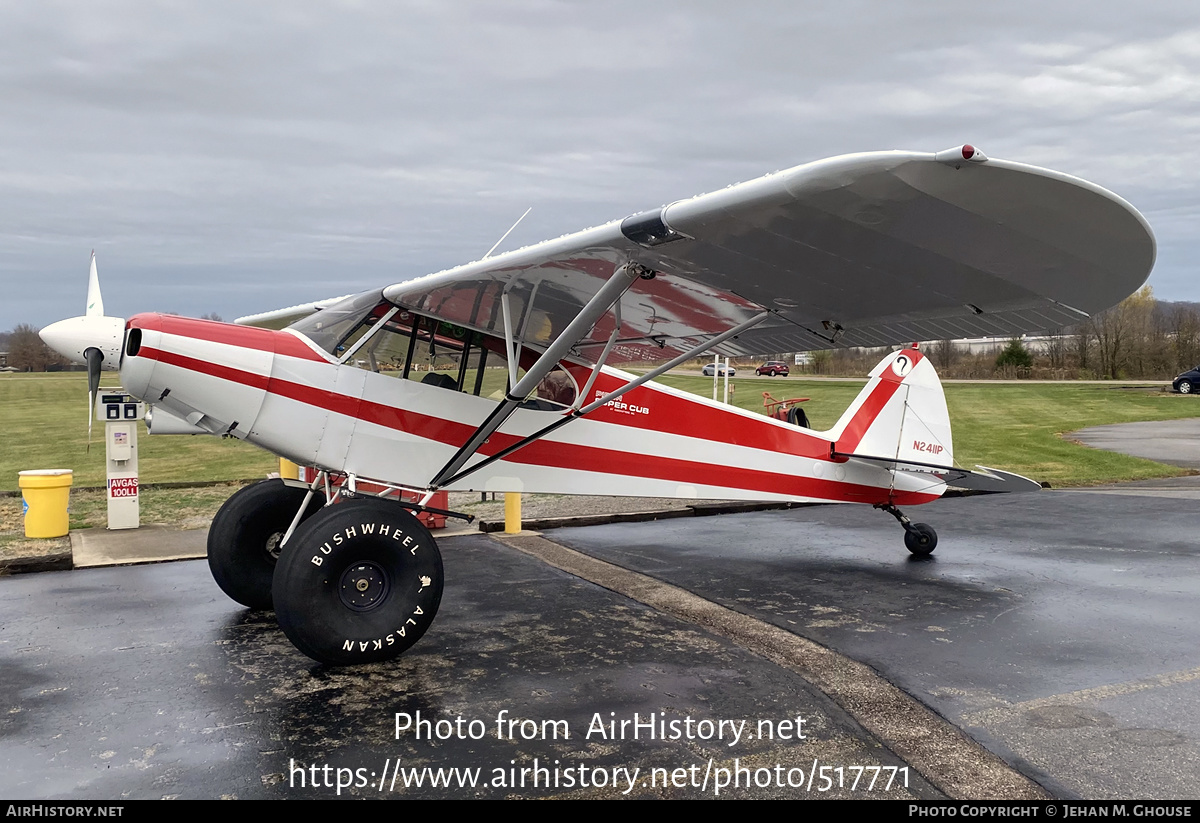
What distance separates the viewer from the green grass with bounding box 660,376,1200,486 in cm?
1634

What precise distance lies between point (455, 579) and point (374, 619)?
251 centimetres

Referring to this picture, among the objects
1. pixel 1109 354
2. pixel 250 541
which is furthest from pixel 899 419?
pixel 1109 354

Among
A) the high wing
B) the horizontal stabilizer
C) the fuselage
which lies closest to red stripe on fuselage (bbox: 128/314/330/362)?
the fuselage

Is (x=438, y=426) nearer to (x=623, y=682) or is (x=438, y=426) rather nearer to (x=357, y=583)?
(x=357, y=583)

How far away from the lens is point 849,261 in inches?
184

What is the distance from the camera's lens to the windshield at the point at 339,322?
245 inches

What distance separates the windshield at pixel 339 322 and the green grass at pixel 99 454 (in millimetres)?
9053

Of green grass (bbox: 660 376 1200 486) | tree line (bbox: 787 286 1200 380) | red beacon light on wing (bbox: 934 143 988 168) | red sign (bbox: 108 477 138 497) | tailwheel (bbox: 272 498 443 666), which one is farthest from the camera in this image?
tree line (bbox: 787 286 1200 380)

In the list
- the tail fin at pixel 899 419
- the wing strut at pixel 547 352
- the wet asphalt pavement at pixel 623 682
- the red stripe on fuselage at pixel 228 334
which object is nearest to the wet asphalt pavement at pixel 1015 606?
the wet asphalt pavement at pixel 623 682

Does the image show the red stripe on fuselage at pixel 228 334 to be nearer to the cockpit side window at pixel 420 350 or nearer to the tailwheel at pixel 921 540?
the cockpit side window at pixel 420 350

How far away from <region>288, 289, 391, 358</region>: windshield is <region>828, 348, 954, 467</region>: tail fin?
5.03 meters

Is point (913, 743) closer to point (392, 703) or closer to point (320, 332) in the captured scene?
point (392, 703)

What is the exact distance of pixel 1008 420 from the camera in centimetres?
2775

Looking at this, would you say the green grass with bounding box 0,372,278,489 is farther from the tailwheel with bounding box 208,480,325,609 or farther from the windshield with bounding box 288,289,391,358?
the windshield with bounding box 288,289,391,358
